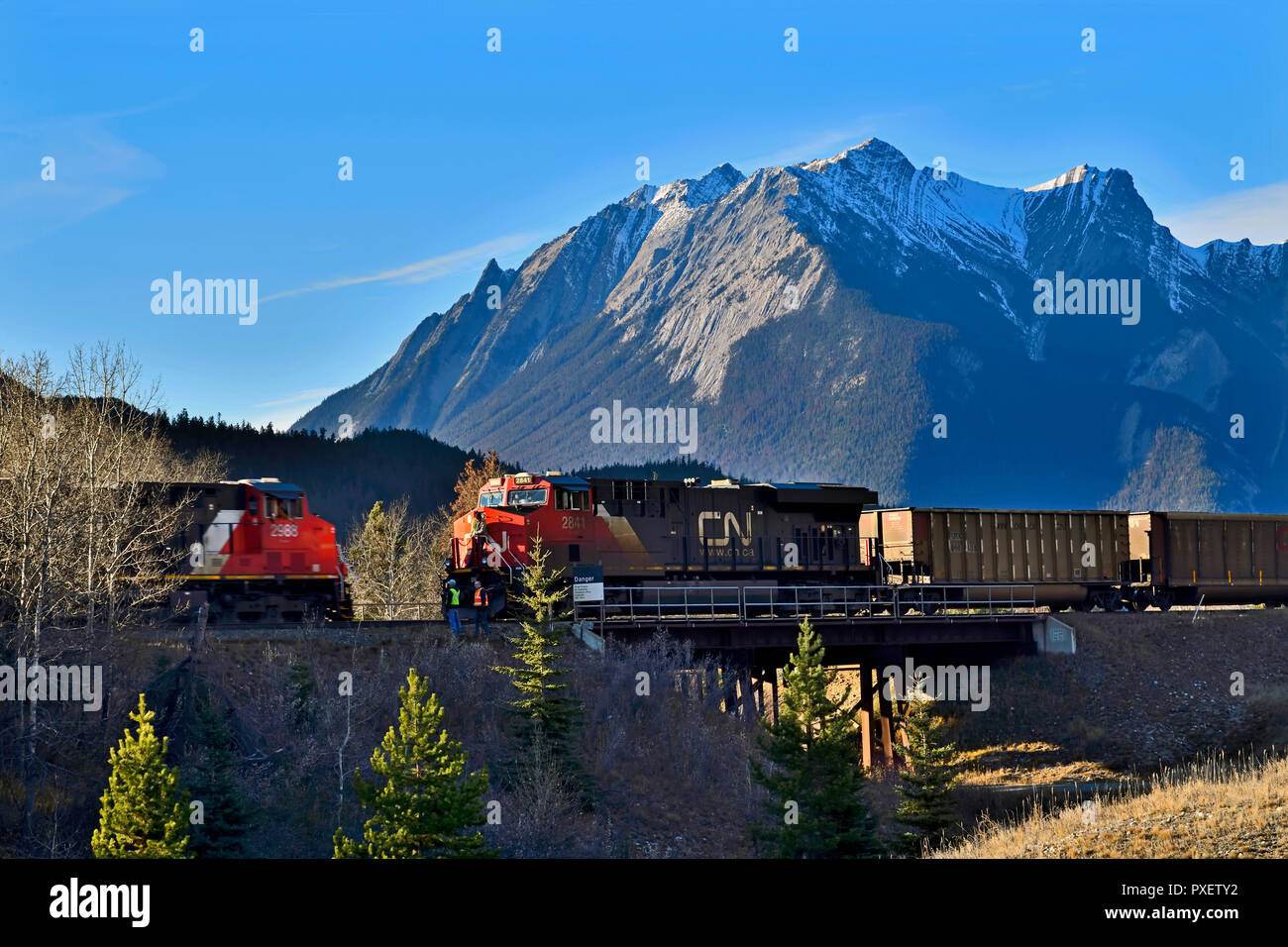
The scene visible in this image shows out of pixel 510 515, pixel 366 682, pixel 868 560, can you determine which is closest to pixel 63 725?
pixel 366 682

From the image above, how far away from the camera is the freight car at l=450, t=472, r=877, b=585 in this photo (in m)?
38.5

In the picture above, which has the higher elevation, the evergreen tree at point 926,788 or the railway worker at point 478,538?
the railway worker at point 478,538

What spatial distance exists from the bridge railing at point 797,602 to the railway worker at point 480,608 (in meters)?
2.84

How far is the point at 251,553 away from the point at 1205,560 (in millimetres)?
39785

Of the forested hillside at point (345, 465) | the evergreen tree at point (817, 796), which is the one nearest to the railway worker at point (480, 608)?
the evergreen tree at point (817, 796)

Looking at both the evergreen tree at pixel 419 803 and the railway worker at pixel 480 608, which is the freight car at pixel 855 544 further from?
the evergreen tree at pixel 419 803

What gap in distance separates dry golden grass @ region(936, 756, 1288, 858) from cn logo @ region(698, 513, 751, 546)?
16949 millimetres

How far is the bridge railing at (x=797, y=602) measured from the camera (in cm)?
3797

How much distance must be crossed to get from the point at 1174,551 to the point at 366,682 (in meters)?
35.9

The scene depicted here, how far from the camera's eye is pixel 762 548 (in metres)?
42.7

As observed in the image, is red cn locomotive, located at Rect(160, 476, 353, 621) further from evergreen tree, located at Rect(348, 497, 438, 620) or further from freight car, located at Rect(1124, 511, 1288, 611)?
freight car, located at Rect(1124, 511, 1288, 611)

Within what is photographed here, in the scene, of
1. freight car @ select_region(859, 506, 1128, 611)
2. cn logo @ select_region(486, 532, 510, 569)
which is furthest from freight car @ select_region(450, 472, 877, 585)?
freight car @ select_region(859, 506, 1128, 611)

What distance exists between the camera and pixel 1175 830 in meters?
21.0
